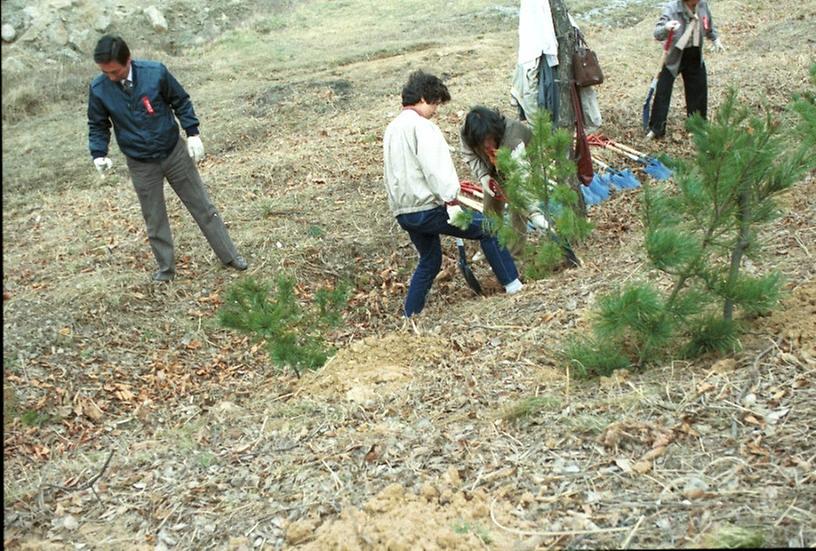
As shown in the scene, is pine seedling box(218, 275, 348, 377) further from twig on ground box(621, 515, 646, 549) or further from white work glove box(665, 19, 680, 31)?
white work glove box(665, 19, 680, 31)

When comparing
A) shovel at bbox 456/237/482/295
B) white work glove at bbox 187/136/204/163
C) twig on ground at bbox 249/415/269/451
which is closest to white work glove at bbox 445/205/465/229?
shovel at bbox 456/237/482/295

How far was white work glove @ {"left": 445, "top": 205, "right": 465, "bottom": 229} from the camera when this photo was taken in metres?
4.79

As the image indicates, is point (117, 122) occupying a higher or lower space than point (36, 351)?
higher

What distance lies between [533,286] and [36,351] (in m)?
3.28

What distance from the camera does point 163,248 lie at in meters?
6.39

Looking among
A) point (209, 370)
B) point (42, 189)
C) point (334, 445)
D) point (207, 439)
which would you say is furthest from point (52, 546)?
point (42, 189)

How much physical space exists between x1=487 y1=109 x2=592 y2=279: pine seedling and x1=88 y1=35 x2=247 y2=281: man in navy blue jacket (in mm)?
2628

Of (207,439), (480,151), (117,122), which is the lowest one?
(207,439)

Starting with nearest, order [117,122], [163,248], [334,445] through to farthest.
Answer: [334,445] < [117,122] < [163,248]

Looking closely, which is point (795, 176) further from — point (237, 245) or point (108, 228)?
point (108, 228)

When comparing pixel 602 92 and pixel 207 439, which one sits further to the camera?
pixel 602 92

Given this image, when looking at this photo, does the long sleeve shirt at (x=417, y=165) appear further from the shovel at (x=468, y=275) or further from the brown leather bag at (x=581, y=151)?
the brown leather bag at (x=581, y=151)

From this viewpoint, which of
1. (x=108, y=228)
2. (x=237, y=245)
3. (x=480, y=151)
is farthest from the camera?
(x=108, y=228)

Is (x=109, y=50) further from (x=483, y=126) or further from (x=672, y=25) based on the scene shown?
(x=672, y=25)
